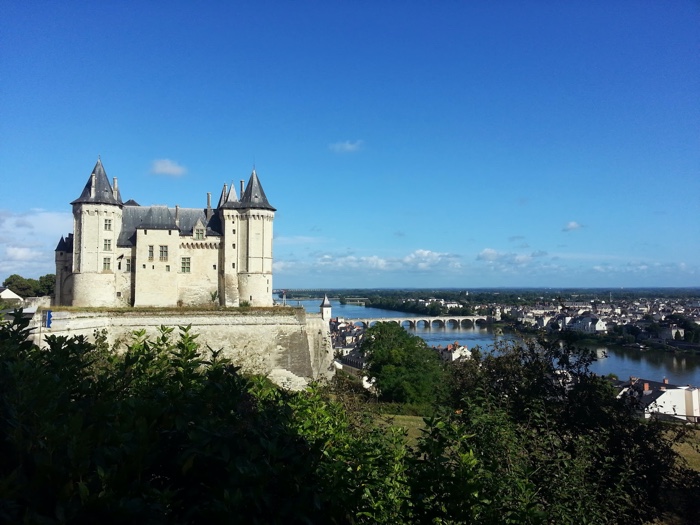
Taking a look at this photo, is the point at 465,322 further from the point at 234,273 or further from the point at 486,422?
the point at 486,422

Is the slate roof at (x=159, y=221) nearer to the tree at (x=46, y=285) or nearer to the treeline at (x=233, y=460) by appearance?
the tree at (x=46, y=285)

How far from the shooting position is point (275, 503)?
3.61m

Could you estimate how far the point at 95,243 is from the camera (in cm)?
2733

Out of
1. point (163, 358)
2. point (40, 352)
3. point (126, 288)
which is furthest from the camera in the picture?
point (126, 288)

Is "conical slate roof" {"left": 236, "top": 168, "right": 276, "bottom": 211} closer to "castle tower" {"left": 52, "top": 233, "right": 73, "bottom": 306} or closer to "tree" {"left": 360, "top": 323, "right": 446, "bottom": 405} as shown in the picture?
"castle tower" {"left": 52, "top": 233, "right": 73, "bottom": 306}

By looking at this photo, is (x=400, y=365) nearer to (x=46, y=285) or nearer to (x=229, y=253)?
(x=229, y=253)

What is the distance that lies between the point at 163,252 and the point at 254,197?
599 cm

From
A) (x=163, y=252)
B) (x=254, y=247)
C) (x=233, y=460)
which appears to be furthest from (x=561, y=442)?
(x=163, y=252)

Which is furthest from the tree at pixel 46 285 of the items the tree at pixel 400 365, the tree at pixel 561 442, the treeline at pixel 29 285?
the tree at pixel 561 442

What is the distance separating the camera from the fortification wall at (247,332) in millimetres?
24781

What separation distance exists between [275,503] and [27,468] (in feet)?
5.34

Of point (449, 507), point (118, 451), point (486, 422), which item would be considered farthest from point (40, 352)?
point (486, 422)

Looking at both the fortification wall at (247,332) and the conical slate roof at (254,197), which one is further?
the conical slate roof at (254,197)

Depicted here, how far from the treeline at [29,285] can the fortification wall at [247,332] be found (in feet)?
69.3
